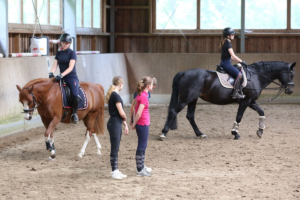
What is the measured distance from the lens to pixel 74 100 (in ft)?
23.4

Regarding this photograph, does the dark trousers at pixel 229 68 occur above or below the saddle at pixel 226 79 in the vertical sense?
above

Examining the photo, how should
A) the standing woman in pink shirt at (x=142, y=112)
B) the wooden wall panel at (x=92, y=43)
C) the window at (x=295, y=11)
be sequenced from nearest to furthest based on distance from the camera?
the standing woman in pink shirt at (x=142, y=112) < the wooden wall panel at (x=92, y=43) < the window at (x=295, y=11)

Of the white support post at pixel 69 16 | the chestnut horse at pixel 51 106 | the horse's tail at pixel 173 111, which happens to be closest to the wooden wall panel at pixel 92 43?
the white support post at pixel 69 16

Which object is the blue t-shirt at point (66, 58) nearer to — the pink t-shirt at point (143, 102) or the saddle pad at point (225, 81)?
the pink t-shirt at point (143, 102)

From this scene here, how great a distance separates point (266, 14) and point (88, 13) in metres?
6.33

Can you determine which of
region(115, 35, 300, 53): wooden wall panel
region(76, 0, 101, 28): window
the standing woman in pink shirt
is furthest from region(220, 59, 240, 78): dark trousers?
region(115, 35, 300, 53): wooden wall panel

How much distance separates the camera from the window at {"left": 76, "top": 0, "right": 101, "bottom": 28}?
572 inches

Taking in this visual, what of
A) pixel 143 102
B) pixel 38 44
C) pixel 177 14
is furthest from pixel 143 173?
pixel 177 14

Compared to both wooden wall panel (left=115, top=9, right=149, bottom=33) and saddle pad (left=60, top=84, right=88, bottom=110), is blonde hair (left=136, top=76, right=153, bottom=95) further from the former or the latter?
wooden wall panel (left=115, top=9, right=149, bottom=33)

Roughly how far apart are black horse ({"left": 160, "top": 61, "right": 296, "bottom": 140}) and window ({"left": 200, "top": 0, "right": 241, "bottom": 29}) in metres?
7.27

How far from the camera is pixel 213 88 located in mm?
9141

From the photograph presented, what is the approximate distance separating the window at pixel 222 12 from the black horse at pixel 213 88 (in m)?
7.27

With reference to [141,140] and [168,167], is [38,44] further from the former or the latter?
[141,140]

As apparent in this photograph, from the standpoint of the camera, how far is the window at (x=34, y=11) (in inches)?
437
